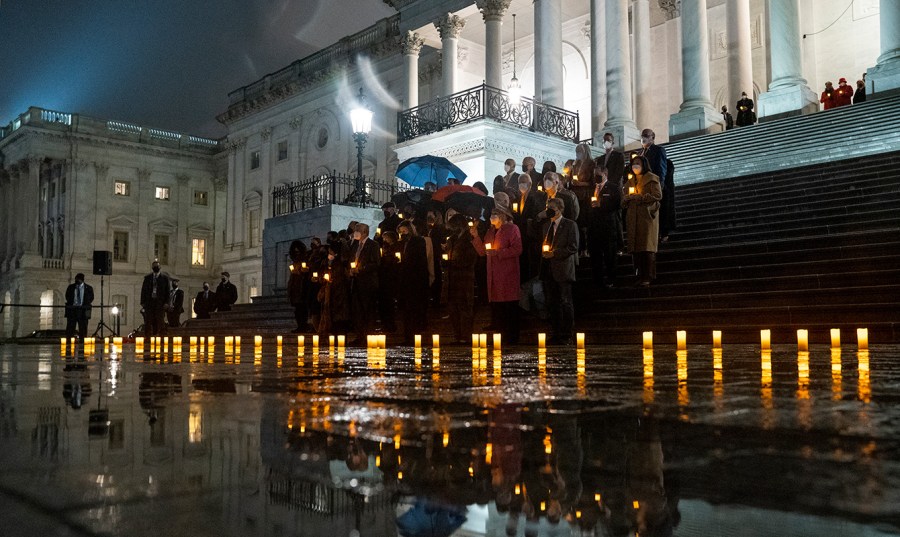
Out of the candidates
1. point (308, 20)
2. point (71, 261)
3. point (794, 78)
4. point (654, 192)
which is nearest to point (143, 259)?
point (71, 261)

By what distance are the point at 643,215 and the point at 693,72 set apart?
15410 mm

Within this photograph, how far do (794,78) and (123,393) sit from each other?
76.9 feet

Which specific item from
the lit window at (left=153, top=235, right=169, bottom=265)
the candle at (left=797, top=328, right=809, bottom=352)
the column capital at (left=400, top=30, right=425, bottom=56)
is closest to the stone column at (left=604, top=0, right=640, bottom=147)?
the column capital at (left=400, top=30, right=425, bottom=56)

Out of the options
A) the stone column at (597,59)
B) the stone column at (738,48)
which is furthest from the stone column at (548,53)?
the stone column at (738,48)

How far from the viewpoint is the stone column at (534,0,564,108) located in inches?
1089

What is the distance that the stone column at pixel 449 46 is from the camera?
108 ft

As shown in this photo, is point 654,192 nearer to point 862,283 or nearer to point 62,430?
point 862,283

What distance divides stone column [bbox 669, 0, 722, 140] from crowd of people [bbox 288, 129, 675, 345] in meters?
11.5

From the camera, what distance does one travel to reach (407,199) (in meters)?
19.4

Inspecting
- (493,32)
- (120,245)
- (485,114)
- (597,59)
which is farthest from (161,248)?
(485,114)

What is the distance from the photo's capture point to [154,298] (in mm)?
19766

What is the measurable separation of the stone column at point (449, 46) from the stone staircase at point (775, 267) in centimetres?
1764

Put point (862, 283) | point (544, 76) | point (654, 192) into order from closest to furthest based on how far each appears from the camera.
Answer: point (862, 283) → point (654, 192) → point (544, 76)

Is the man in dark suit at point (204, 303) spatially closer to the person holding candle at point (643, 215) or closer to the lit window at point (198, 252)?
the person holding candle at point (643, 215)
